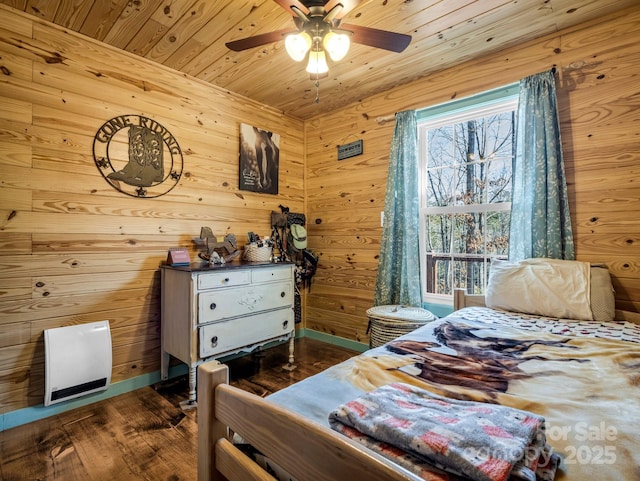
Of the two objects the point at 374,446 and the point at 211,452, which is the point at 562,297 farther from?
the point at 211,452

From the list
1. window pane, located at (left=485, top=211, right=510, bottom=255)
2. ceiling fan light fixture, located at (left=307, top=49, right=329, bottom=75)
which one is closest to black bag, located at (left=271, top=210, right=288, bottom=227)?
ceiling fan light fixture, located at (left=307, top=49, right=329, bottom=75)

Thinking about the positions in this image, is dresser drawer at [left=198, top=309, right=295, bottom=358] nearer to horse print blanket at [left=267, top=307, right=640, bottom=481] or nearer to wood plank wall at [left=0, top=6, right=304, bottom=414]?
wood plank wall at [left=0, top=6, right=304, bottom=414]

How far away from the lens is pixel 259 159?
3.11 metres

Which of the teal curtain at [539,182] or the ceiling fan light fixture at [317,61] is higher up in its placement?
the ceiling fan light fixture at [317,61]

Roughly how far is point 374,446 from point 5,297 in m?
2.30

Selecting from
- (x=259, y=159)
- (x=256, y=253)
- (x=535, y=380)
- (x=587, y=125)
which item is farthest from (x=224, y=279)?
(x=587, y=125)

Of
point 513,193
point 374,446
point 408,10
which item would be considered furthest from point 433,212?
point 374,446

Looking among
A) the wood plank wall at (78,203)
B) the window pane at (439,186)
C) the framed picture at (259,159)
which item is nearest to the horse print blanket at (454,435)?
the wood plank wall at (78,203)

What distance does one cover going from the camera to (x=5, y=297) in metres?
1.82

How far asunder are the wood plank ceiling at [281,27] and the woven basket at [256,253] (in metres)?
1.46

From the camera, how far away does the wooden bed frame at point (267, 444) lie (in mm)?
501

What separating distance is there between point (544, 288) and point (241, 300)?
6.51 ft

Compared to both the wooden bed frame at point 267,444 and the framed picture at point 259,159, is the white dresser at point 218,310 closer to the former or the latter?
the framed picture at point 259,159

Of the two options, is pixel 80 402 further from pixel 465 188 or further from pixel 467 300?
pixel 465 188
